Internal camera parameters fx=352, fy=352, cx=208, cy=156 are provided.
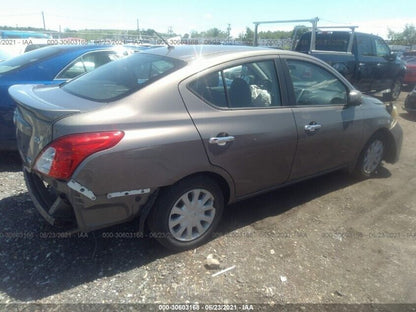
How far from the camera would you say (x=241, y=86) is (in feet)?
9.99

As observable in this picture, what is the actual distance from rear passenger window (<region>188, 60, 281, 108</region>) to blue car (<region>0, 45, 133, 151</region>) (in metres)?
2.60

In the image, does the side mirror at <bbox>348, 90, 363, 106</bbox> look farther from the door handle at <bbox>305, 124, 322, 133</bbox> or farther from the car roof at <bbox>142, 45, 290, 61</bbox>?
the car roof at <bbox>142, 45, 290, 61</bbox>

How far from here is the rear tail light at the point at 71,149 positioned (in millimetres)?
2211

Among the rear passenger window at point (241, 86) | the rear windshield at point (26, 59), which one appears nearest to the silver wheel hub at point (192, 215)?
the rear passenger window at point (241, 86)

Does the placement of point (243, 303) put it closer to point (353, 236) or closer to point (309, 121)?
point (353, 236)

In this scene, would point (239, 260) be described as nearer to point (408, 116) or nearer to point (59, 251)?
point (59, 251)

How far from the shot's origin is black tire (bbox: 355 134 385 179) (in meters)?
4.30

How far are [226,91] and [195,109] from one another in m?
0.38

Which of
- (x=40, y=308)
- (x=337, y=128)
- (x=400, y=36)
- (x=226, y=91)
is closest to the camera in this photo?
(x=40, y=308)

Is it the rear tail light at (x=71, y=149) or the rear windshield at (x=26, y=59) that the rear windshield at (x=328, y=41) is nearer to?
the rear windshield at (x=26, y=59)

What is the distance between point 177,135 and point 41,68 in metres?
2.91

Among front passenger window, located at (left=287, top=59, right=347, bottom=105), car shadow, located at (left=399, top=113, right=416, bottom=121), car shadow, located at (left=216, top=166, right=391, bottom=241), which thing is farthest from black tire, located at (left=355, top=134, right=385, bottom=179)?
car shadow, located at (left=399, top=113, right=416, bottom=121)

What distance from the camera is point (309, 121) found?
3.38 m

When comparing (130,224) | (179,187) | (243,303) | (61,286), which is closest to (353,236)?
(243,303)
